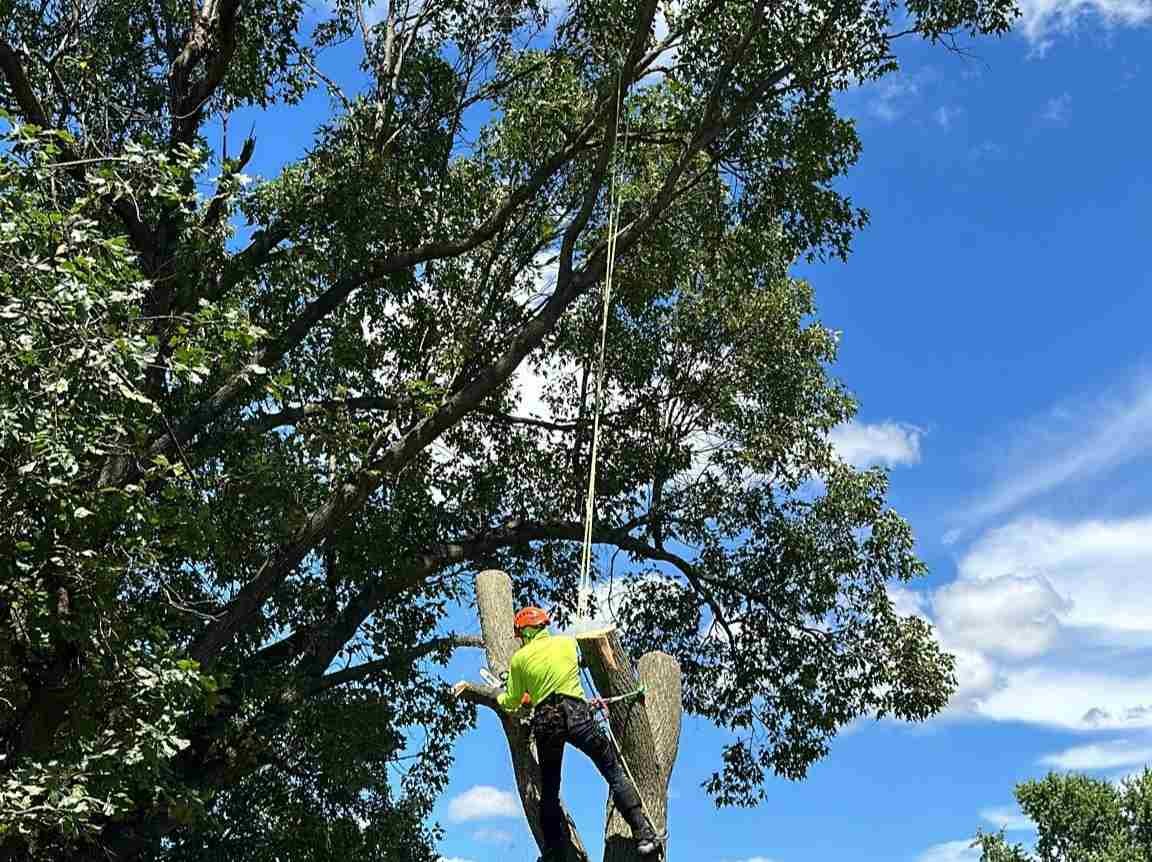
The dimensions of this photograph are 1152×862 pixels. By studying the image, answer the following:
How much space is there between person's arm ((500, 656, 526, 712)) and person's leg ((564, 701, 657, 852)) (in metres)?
0.33

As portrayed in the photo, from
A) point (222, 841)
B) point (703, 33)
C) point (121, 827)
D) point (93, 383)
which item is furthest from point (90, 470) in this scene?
point (703, 33)

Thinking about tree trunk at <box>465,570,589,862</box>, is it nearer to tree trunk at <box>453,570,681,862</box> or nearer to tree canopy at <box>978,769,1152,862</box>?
tree trunk at <box>453,570,681,862</box>

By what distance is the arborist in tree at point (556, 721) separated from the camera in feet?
18.2

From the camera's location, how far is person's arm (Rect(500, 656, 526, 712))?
5910 millimetres

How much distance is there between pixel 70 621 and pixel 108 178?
265cm

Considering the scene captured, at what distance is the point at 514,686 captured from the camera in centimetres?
594

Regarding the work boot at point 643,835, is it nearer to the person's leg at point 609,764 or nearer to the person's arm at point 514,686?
the person's leg at point 609,764

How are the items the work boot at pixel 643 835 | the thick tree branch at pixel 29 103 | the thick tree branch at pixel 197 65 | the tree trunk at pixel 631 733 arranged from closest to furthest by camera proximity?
the work boot at pixel 643 835 < the tree trunk at pixel 631 733 < the thick tree branch at pixel 29 103 < the thick tree branch at pixel 197 65

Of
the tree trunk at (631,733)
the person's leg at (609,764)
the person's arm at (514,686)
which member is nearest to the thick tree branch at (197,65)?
the person's arm at (514,686)

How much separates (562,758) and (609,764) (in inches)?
11.5

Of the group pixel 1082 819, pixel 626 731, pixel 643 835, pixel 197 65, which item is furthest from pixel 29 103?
pixel 1082 819

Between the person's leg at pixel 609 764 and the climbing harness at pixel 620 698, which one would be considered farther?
the climbing harness at pixel 620 698

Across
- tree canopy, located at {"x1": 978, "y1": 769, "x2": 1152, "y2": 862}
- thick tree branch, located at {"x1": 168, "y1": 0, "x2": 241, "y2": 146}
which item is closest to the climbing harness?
thick tree branch, located at {"x1": 168, "y1": 0, "x2": 241, "y2": 146}

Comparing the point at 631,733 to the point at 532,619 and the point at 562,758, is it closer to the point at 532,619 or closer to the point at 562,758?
the point at 562,758
